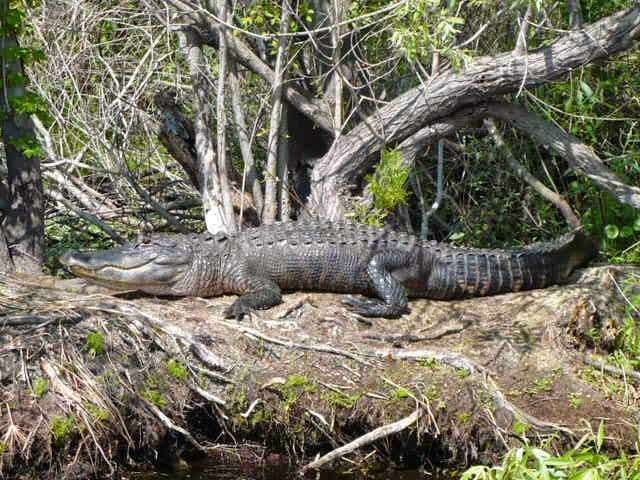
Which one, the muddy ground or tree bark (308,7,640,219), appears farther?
tree bark (308,7,640,219)

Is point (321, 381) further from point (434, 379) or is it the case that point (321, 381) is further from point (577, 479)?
point (577, 479)

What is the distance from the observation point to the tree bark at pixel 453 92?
6.27m

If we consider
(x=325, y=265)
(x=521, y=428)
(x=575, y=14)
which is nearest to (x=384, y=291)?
(x=325, y=265)

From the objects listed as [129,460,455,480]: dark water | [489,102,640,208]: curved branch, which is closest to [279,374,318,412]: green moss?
[129,460,455,480]: dark water

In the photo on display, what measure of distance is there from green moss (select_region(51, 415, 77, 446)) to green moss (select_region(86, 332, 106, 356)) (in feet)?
1.54

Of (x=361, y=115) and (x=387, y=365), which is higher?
(x=361, y=115)

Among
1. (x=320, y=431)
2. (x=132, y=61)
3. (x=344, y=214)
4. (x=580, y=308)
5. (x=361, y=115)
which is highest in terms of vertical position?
(x=132, y=61)

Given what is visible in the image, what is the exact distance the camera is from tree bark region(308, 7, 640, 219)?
20.6 ft

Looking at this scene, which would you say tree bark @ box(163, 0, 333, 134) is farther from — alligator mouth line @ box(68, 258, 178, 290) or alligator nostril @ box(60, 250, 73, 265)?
alligator nostril @ box(60, 250, 73, 265)

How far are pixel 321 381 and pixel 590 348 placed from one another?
189 centimetres

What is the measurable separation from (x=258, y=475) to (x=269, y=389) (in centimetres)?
49

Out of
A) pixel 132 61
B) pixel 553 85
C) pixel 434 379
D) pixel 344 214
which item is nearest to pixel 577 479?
pixel 434 379

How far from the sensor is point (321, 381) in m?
5.02

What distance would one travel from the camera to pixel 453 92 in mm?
6680
